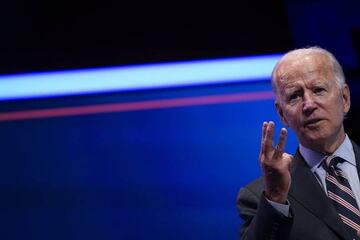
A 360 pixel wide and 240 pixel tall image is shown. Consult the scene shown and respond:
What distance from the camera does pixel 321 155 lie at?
1.32 metres

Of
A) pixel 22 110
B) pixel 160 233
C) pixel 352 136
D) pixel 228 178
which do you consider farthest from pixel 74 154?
pixel 352 136

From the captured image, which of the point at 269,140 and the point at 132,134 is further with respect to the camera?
the point at 132,134

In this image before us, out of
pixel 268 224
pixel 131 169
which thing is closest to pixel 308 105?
pixel 268 224

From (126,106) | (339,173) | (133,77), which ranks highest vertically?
(133,77)

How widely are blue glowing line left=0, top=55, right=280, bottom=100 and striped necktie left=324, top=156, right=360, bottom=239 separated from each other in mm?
988

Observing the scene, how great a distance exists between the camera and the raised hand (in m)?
1.05

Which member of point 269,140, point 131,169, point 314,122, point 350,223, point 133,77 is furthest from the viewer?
point 133,77

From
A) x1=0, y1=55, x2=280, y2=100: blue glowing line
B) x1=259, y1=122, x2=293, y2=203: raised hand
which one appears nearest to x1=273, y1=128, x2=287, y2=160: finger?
x1=259, y1=122, x2=293, y2=203: raised hand

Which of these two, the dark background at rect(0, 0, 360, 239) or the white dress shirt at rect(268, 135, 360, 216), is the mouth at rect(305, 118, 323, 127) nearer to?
the white dress shirt at rect(268, 135, 360, 216)

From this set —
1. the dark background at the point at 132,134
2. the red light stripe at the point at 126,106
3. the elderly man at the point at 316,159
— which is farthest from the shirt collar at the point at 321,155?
the red light stripe at the point at 126,106

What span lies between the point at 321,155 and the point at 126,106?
106 cm

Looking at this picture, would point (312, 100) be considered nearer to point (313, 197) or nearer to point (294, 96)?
point (294, 96)

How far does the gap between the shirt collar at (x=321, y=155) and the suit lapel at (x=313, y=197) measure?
0.06 ft

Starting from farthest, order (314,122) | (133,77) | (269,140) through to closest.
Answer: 1. (133,77)
2. (314,122)
3. (269,140)
